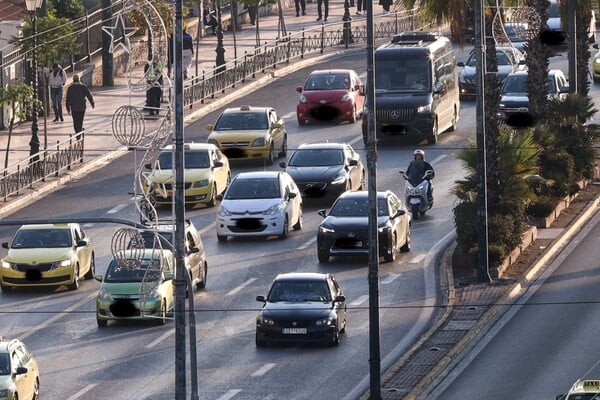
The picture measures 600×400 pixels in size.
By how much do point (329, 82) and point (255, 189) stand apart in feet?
47.3

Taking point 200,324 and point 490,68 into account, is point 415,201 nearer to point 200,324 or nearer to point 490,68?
point 490,68

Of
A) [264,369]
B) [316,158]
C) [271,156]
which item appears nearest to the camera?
[264,369]

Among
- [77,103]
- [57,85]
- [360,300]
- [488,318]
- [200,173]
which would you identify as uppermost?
[57,85]

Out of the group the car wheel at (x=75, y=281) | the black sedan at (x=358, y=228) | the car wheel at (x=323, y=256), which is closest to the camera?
the car wheel at (x=75, y=281)

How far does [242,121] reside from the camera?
57031 mm

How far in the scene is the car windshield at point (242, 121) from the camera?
56.8 metres

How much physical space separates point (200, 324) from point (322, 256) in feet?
18.4

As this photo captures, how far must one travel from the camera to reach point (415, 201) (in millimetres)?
50781

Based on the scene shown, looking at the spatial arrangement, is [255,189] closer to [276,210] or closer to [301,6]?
[276,210]

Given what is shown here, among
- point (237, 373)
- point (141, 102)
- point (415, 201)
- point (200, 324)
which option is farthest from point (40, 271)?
point (141, 102)

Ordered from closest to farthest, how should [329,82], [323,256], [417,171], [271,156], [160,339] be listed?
[160,339], [323,256], [417,171], [271,156], [329,82]

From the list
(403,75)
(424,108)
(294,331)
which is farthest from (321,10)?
(294,331)

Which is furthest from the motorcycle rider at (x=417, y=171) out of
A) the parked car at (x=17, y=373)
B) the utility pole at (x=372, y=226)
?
the parked car at (x=17, y=373)

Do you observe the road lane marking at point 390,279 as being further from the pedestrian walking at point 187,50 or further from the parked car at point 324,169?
the pedestrian walking at point 187,50
